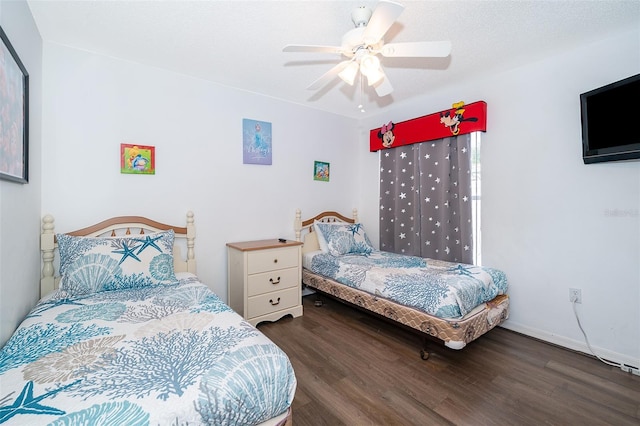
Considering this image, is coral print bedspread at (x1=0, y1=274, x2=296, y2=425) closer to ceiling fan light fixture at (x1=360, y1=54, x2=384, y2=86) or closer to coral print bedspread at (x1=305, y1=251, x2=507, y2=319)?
coral print bedspread at (x1=305, y1=251, x2=507, y2=319)

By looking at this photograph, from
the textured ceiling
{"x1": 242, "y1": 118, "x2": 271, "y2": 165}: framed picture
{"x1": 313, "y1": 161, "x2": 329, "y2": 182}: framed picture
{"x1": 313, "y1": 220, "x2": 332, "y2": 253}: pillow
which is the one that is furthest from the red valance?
{"x1": 242, "y1": 118, "x2": 271, "y2": 165}: framed picture

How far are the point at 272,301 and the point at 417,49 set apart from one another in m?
2.33

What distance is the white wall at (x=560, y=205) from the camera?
205 centimetres

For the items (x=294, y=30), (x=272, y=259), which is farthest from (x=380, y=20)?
(x=272, y=259)

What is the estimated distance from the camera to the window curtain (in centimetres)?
287

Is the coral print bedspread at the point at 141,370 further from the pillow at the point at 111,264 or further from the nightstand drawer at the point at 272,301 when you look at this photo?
the nightstand drawer at the point at 272,301

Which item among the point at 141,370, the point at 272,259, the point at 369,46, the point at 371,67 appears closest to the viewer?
the point at 141,370

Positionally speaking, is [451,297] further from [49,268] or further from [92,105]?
[92,105]

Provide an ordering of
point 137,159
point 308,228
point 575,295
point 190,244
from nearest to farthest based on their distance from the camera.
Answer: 1. point 575,295
2. point 137,159
3. point 190,244
4. point 308,228

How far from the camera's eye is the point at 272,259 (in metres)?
2.73

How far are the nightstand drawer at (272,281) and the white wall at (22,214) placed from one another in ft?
4.79

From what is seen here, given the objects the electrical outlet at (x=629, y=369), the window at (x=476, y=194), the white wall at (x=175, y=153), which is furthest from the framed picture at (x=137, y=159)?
the electrical outlet at (x=629, y=369)

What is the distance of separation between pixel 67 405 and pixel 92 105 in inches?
89.7

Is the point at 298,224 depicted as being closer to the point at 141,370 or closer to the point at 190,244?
the point at 190,244
